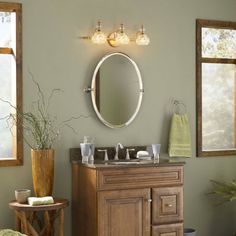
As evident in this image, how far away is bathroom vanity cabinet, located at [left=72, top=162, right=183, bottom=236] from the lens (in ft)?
14.2

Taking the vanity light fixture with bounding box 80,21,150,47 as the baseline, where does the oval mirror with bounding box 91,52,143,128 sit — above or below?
below

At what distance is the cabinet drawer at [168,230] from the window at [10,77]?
1.27 m

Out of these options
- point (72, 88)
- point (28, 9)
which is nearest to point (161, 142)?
point (72, 88)

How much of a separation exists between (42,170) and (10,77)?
2.93 feet

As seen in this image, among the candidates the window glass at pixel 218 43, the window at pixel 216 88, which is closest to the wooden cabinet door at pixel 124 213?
the window at pixel 216 88

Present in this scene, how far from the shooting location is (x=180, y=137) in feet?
17.2

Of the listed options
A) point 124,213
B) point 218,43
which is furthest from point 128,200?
point 218,43

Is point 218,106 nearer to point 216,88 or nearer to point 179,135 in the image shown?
point 216,88

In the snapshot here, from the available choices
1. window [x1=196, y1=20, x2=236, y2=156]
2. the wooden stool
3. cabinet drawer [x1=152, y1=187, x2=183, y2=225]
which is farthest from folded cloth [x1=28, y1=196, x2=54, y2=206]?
window [x1=196, y1=20, x2=236, y2=156]

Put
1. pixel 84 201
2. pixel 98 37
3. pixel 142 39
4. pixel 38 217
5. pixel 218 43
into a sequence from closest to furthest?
pixel 84 201 < pixel 38 217 < pixel 98 37 < pixel 142 39 < pixel 218 43

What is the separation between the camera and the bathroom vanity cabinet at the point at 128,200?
4.32 m

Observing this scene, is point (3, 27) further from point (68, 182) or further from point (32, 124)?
point (68, 182)

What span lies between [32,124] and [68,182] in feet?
2.02

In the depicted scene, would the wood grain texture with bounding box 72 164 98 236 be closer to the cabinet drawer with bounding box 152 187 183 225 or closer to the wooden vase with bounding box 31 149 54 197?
the wooden vase with bounding box 31 149 54 197
